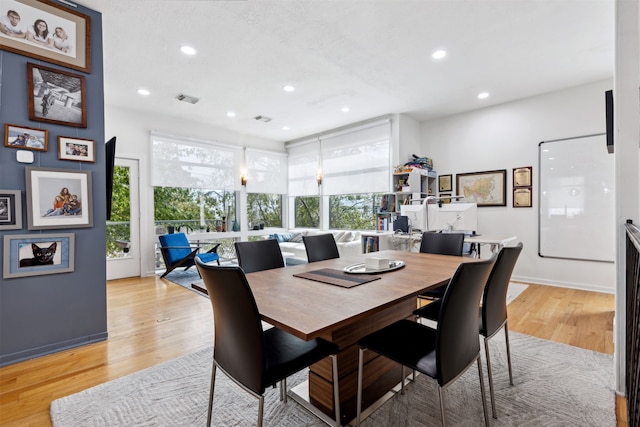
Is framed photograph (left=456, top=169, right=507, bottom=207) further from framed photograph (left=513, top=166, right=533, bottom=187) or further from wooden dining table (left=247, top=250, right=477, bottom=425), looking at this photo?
wooden dining table (left=247, top=250, right=477, bottom=425)

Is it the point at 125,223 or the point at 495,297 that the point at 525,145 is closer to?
the point at 495,297

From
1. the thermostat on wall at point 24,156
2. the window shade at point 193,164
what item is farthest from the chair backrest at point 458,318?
the window shade at point 193,164

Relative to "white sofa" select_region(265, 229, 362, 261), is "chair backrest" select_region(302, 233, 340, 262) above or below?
above

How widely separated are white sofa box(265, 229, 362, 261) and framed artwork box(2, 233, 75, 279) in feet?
9.71

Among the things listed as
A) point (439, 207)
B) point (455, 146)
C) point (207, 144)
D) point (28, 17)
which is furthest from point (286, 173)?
point (28, 17)

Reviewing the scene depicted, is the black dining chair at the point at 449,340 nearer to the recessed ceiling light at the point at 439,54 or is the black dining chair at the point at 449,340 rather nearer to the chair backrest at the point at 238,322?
the chair backrest at the point at 238,322

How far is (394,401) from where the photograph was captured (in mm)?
1825

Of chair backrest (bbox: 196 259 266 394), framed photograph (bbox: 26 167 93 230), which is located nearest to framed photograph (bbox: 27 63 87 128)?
framed photograph (bbox: 26 167 93 230)

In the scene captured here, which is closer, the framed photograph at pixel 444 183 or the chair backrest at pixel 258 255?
A: the chair backrest at pixel 258 255

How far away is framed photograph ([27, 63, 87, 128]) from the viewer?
2.38 metres

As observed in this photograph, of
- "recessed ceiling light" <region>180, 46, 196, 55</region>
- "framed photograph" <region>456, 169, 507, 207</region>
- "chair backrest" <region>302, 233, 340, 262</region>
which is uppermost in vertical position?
"recessed ceiling light" <region>180, 46, 196, 55</region>

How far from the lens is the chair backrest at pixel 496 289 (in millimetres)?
1671

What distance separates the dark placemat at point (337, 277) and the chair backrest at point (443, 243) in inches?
51.0

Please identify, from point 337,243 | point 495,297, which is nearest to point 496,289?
point 495,297
